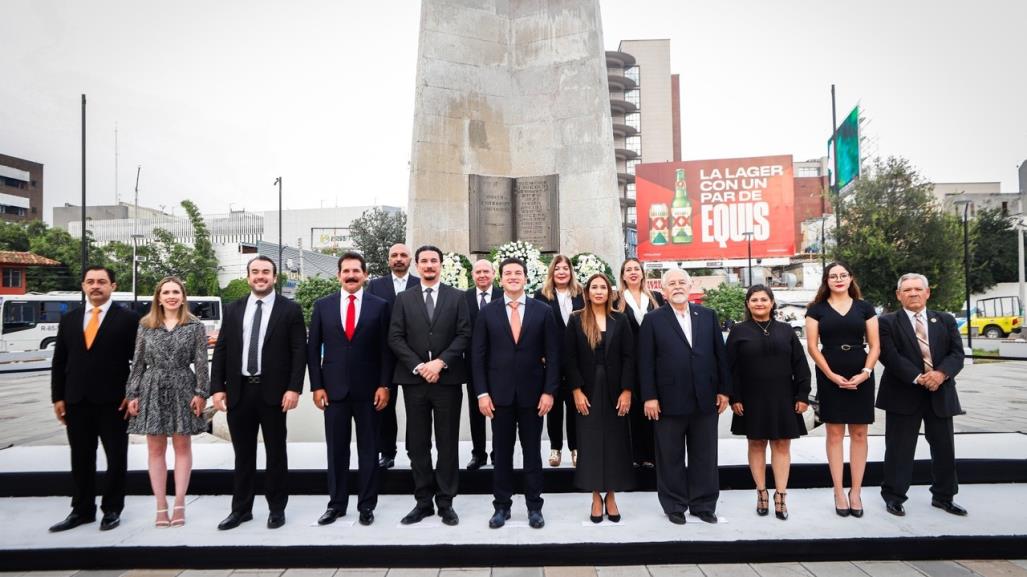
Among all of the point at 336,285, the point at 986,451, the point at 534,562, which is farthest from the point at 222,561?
the point at 336,285

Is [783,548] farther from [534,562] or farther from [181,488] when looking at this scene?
[181,488]

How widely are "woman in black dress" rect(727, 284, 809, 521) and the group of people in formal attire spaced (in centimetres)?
1

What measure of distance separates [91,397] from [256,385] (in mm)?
1200

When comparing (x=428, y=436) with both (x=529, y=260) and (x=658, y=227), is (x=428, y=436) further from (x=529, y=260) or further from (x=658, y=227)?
(x=658, y=227)

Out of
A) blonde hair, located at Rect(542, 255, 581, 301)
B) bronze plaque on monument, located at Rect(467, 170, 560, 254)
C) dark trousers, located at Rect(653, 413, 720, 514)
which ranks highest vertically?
bronze plaque on monument, located at Rect(467, 170, 560, 254)

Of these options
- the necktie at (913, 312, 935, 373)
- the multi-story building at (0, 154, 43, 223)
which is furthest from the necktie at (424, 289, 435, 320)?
the multi-story building at (0, 154, 43, 223)

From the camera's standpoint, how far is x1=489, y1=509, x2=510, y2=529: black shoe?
14.1 ft

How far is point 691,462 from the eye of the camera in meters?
4.56

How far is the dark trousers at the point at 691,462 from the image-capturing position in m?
4.48

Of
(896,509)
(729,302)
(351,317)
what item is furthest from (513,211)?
(729,302)

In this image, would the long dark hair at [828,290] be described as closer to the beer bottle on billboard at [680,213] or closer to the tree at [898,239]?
the tree at [898,239]

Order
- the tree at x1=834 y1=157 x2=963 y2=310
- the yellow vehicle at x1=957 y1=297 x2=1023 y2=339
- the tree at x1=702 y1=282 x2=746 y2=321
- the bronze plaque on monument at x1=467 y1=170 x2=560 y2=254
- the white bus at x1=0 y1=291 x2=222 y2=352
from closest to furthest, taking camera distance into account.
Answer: the bronze plaque on monument at x1=467 y1=170 x2=560 y2=254 < the tree at x1=702 y1=282 x2=746 y2=321 < the tree at x1=834 y1=157 x2=963 y2=310 < the white bus at x1=0 y1=291 x2=222 y2=352 < the yellow vehicle at x1=957 y1=297 x2=1023 y2=339

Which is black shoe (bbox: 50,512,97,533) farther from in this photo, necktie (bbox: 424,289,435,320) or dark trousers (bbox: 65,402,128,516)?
necktie (bbox: 424,289,435,320)

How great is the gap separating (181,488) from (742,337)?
421 centimetres
